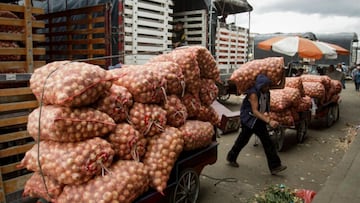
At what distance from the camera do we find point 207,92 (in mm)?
4309

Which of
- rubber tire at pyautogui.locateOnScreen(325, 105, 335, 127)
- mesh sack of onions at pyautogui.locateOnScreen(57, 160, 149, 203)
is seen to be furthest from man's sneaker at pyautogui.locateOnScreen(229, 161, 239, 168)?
rubber tire at pyautogui.locateOnScreen(325, 105, 335, 127)

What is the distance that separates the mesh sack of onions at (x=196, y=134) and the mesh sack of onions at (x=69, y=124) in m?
1.11

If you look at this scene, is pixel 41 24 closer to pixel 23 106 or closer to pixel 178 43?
pixel 23 106

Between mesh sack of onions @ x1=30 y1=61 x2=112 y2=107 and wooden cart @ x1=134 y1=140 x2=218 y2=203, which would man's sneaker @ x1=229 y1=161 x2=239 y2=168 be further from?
mesh sack of onions @ x1=30 y1=61 x2=112 y2=107

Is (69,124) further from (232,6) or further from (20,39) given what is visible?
(232,6)

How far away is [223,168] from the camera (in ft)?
18.7

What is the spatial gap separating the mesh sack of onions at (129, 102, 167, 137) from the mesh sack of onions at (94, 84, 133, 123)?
0.28ft

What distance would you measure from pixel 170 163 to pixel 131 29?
4220 mm

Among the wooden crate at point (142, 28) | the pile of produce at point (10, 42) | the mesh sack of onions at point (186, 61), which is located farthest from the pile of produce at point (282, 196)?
the pile of produce at point (10, 42)

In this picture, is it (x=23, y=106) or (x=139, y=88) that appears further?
(x=23, y=106)

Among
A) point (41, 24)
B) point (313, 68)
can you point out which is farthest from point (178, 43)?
point (313, 68)

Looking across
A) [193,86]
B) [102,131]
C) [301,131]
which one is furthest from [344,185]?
[301,131]

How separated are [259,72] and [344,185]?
2421 millimetres

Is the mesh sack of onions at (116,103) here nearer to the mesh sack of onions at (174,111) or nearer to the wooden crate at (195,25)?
the mesh sack of onions at (174,111)
